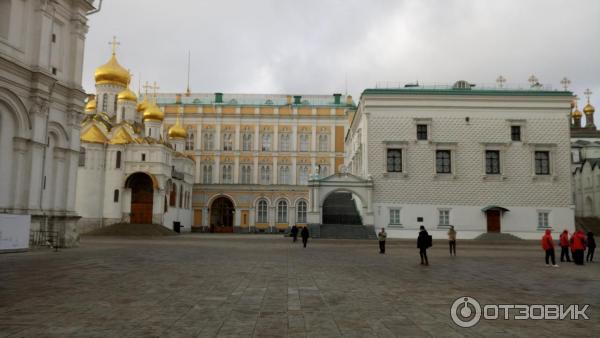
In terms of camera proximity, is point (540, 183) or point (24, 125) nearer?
point (24, 125)

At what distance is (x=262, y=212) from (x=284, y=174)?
5416 mm

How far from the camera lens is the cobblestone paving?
6539 mm

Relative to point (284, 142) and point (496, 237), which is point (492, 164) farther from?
point (284, 142)

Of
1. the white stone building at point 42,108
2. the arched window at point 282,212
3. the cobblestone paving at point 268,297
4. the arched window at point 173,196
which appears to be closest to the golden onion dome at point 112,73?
the arched window at point 173,196

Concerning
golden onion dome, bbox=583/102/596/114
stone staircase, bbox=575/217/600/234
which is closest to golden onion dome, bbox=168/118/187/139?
stone staircase, bbox=575/217/600/234

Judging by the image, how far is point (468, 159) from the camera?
38094mm

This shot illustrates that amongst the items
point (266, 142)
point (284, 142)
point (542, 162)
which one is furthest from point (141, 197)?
point (542, 162)

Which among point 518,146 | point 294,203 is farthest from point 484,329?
point 294,203

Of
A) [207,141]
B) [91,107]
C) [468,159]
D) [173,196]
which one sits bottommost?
[173,196]

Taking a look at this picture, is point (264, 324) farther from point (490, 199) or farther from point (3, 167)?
point (490, 199)

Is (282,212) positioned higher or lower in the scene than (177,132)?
lower

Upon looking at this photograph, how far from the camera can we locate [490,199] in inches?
1487

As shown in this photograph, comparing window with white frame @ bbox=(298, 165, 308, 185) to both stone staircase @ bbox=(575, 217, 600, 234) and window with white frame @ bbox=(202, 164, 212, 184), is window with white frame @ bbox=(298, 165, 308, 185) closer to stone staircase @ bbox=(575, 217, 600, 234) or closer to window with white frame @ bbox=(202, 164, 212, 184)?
window with white frame @ bbox=(202, 164, 212, 184)

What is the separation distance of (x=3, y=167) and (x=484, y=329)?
1913cm
